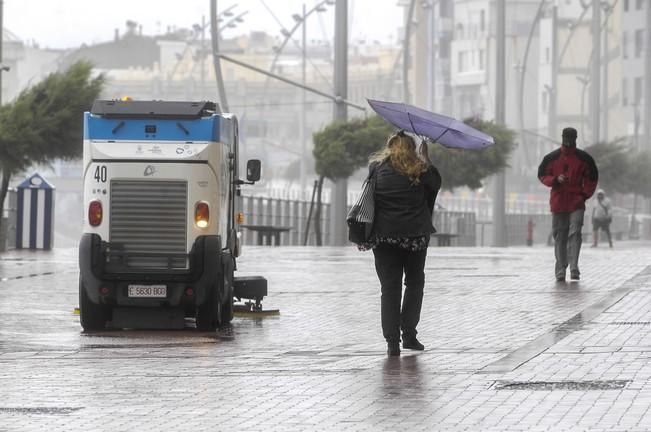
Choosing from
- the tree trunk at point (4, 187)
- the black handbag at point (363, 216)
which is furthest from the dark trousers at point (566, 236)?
the tree trunk at point (4, 187)

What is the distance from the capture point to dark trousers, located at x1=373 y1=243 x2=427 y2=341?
13.6 meters

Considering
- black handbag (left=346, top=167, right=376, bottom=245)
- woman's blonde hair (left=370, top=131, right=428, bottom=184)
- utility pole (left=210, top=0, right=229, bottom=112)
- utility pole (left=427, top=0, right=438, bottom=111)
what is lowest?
black handbag (left=346, top=167, right=376, bottom=245)

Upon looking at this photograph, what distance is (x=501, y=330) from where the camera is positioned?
614 inches

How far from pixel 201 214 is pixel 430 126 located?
3.02 meters

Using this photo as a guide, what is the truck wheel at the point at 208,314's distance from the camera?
16641 millimetres

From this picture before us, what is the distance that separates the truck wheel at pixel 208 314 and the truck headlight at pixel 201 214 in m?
0.56

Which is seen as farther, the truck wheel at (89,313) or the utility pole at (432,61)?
the utility pole at (432,61)

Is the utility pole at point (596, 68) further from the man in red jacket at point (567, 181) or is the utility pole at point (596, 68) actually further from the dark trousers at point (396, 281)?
the dark trousers at point (396, 281)

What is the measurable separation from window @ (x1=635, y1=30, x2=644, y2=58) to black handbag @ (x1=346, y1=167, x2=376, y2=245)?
117414 millimetres

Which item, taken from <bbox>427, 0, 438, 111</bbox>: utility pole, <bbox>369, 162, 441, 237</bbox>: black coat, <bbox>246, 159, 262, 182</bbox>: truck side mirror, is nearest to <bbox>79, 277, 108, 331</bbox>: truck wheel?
<bbox>246, 159, 262, 182</bbox>: truck side mirror

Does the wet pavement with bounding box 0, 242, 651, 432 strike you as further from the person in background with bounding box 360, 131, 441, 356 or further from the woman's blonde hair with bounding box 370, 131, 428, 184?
the woman's blonde hair with bounding box 370, 131, 428, 184

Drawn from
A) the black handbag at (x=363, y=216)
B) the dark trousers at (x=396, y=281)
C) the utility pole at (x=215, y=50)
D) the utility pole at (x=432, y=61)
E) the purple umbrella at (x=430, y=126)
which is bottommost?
the dark trousers at (x=396, y=281)

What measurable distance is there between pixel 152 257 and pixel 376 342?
8.35 feet

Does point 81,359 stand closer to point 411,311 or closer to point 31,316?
point 411,311
